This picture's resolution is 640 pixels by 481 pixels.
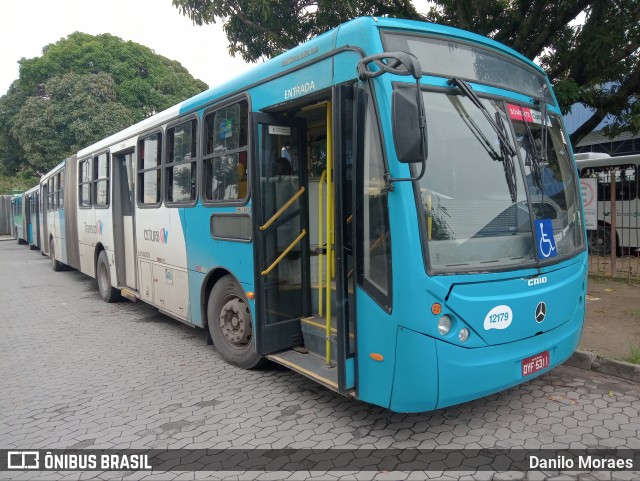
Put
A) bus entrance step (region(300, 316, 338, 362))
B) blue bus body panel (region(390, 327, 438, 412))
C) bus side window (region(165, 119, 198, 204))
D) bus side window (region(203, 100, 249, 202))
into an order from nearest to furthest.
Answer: blue bus body panel (region(390, 327, 438, 412)), bus entrance step (region(300, 316, 338, 362)), bus side window (region(203, 100, 249, 202)), bus side window (region(165, 119, 198, 204))

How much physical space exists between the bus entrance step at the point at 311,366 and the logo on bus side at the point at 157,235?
108 inches

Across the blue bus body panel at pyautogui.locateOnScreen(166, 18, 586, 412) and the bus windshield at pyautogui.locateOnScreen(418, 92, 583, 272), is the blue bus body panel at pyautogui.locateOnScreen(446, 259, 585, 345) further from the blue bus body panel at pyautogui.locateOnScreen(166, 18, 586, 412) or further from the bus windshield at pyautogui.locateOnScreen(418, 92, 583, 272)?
the bus windshield at pyautogui.locateOnScreen(418, 92, 583, 272)

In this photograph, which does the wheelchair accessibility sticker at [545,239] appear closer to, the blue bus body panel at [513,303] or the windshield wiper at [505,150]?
the blue bus body panel at [513,303]

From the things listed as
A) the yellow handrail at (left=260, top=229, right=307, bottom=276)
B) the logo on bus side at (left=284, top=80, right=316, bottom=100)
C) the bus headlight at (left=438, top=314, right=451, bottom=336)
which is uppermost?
the logo on bus side at (left=284, top=80, right=316, bottom=100)

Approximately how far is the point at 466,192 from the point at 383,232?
66cm

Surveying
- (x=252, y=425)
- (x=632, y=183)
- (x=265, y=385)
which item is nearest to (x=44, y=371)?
(x=265, y=385)

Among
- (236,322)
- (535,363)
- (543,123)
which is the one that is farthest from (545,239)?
(236,322)

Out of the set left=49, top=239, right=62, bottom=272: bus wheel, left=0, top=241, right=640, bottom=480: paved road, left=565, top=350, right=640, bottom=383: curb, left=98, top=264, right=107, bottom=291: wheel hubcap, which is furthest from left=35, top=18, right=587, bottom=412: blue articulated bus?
left=49, top=239, right=62, bottom=272: bus wheel

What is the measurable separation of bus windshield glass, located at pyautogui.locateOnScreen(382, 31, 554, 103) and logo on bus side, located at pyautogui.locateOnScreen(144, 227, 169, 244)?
4.20m

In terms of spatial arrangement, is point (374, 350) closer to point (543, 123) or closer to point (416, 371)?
point (416, 371)

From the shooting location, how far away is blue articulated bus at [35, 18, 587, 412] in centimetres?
318

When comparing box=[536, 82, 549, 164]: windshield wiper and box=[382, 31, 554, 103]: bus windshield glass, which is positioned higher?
box=[382, 31, 554, 103]: bus windshield glass

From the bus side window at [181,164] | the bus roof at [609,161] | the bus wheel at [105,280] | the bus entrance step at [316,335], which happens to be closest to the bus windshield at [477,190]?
the bus entrance step at [316,335]

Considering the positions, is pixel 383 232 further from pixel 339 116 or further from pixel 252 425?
pixel 252 425
